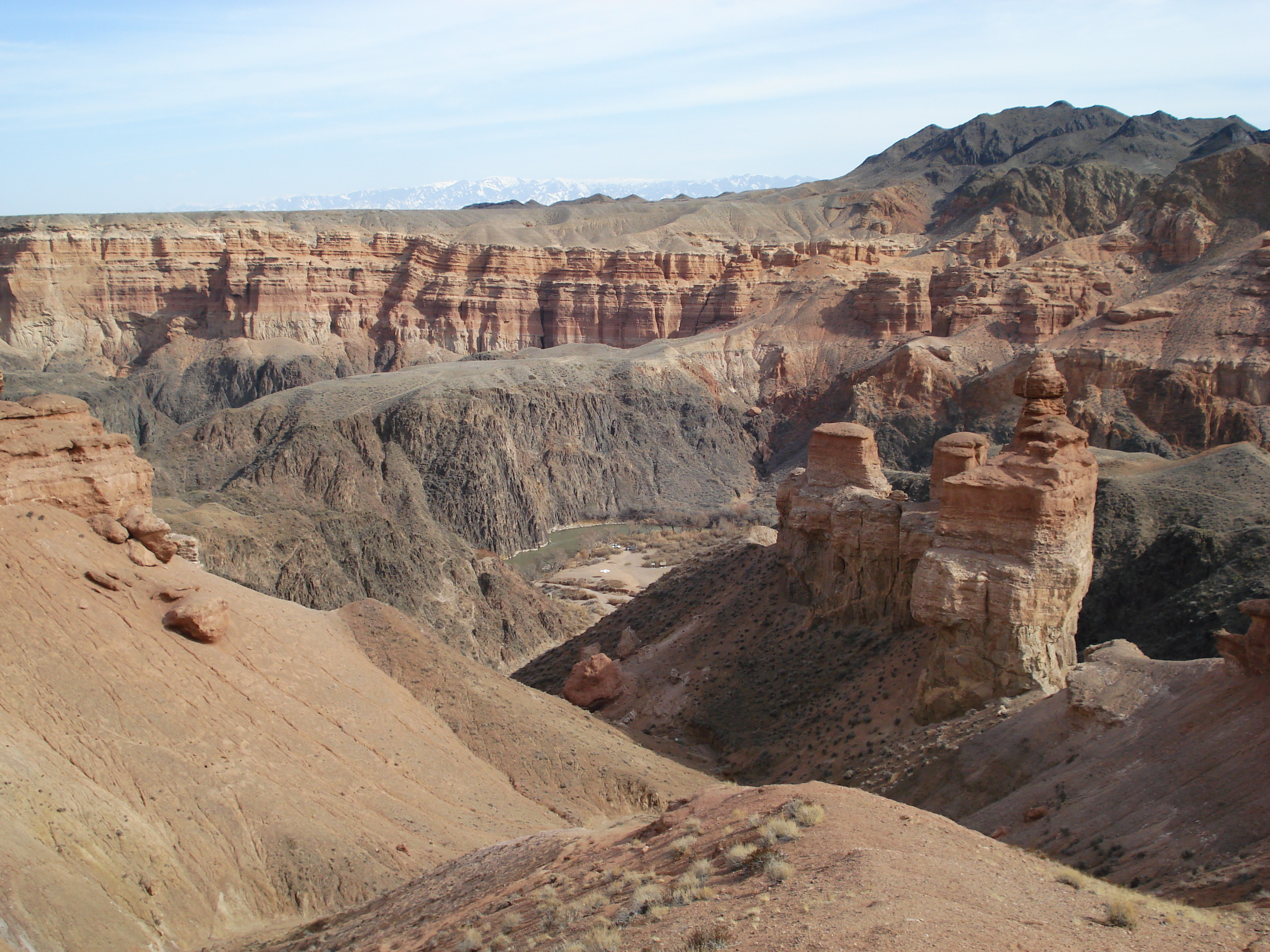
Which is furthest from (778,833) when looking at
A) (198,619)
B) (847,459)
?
(847,459)

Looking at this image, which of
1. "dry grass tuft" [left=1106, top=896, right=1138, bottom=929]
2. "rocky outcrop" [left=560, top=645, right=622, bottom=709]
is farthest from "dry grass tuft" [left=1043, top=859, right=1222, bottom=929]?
"rocky outcrop" [left=560, top=645, right=622, bottom=709]

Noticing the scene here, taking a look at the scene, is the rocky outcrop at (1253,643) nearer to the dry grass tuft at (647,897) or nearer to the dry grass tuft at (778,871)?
the dry grass tuft at (778,871)

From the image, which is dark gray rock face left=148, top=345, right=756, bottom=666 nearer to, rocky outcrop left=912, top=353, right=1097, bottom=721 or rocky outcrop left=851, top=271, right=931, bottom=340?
rocky outcrop left=851, top=271, right=931, bottom=340

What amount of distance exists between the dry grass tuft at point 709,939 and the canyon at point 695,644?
3.1 inches

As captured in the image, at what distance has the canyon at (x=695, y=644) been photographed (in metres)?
11.7

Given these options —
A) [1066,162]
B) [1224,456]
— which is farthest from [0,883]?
[1066,162]

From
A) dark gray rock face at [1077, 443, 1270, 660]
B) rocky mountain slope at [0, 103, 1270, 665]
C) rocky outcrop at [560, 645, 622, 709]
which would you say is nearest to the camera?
rocky outcrop at [560, 645, 622, 709]

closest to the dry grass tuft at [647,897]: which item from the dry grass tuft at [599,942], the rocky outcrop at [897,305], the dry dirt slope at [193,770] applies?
the dry grass tuft at [599,942]

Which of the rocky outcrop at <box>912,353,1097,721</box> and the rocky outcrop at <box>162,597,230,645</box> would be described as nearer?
the rocky outcrop at <box>162,597,230,645</box>

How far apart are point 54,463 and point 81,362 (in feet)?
244

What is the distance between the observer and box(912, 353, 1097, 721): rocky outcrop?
65.3 feet

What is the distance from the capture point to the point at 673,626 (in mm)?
31328

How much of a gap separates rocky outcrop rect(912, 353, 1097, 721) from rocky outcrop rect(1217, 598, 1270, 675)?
4.57m

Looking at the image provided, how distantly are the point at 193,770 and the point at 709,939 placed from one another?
10.3m
